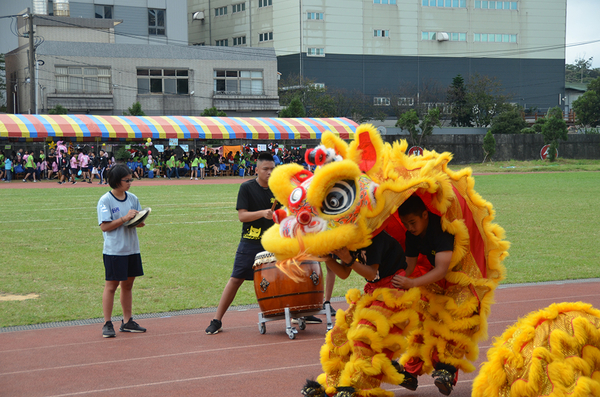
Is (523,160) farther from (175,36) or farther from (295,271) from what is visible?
(295,271)

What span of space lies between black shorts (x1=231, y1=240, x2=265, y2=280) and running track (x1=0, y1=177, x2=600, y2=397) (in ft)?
2.17

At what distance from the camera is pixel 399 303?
4.43 meters

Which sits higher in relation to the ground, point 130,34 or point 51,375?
point 130,34

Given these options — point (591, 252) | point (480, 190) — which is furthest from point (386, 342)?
point (480, 190)

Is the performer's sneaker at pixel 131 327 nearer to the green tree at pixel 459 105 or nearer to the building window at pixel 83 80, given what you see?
the building window at pixel 83 80

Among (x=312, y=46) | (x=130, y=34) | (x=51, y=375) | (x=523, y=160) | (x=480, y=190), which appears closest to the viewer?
(x=51, y=375)

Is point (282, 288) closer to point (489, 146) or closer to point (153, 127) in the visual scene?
point (153, 127)

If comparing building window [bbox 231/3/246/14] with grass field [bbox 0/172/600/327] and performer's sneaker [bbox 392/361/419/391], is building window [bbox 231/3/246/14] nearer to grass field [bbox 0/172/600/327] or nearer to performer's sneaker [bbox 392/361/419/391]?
grass field [bbox 0/172/600/327]

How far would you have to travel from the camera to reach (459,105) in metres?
64.1

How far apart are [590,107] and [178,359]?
65.1 meters

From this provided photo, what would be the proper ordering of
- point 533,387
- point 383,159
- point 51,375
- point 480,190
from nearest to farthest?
point 533,387 → point 383,159 → point 51,375 → point 480,190

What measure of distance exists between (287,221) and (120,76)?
2007 inches

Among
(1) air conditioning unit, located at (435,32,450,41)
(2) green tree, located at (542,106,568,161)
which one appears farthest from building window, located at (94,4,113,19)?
(2) green tree, located at (542,106,568,161)

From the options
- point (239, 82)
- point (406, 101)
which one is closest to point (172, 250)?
point (239, 82)
